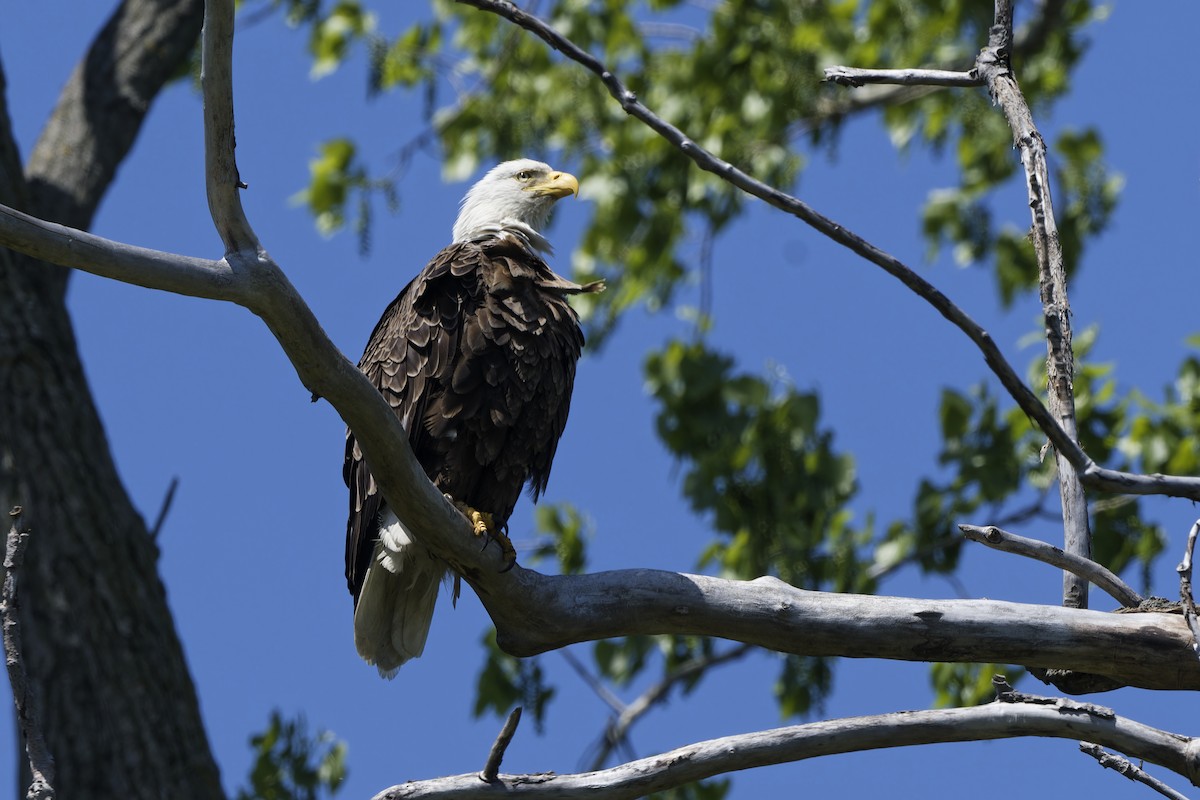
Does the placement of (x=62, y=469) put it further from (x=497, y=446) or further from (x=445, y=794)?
(x=445, y=794)

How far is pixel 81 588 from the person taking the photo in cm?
505

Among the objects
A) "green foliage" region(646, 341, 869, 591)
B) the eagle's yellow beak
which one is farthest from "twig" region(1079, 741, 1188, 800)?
"green foliage" region(646, 341, 869, 591)

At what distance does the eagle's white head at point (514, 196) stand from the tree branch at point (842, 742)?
295 centimetres

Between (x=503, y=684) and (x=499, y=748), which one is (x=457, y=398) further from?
(x=503, y=684)

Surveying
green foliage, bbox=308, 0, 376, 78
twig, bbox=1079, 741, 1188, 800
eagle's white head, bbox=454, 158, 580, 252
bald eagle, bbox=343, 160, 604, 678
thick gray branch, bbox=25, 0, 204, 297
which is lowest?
twig, bbox=1079, 741, 1188, 800

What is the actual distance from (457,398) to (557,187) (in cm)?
176

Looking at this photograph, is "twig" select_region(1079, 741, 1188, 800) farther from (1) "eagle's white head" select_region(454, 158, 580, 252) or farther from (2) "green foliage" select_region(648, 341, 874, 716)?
(2) "green foliage" select_region(648, 341, 874, 716)

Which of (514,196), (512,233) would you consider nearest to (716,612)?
(512,233)

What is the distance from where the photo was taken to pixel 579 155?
10039 millimetres

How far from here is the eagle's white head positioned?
592 centimetres

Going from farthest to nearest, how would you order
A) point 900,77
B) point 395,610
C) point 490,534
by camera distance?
point 395,610, point 490,534, point 900,77

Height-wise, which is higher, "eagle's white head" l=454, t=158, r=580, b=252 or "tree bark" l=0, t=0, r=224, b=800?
"eagle's white head" l=454, t=158, r=580, b=252

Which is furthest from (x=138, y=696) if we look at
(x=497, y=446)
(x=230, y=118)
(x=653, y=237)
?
(x=653, y=237)

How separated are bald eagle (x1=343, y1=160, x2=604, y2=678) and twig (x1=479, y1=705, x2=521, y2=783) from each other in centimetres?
123
